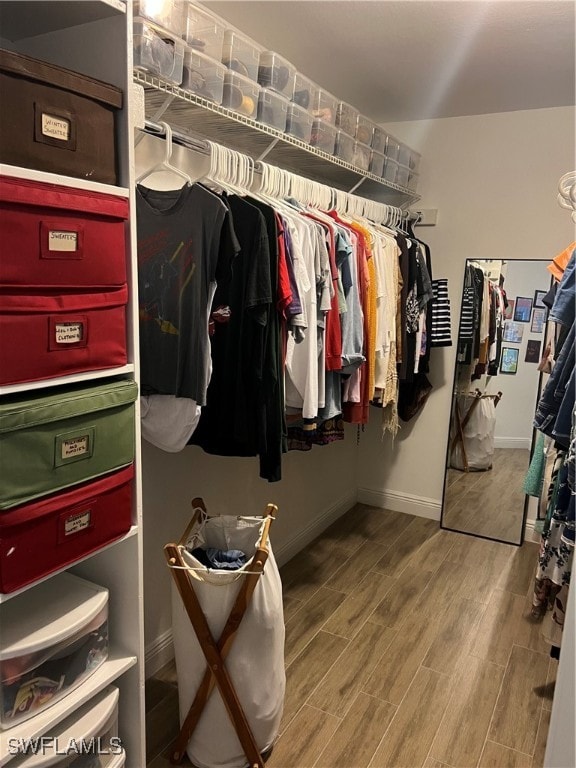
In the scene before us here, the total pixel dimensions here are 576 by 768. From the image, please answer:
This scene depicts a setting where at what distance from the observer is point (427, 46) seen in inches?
89.7

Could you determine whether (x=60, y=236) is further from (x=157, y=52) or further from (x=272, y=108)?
(x=272, y=108)

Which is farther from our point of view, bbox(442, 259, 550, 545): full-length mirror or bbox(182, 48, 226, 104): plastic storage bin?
bbox(442, 259, 550, 545): full-length mirror

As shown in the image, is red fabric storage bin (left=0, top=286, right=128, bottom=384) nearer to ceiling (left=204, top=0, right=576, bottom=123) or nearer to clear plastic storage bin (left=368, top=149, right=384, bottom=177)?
ceiling (left=204, top=0, right=576, bottom=123)

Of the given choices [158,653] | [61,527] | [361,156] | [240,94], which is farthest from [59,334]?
[361,156]

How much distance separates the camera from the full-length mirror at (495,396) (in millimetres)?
3307

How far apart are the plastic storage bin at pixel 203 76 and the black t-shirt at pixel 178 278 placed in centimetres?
32

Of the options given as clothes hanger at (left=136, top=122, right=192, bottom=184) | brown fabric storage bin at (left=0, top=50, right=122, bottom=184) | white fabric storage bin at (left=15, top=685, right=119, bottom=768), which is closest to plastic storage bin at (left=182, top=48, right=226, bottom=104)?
clothes hanger at (left=136, top=122, right=192, bottom=184)

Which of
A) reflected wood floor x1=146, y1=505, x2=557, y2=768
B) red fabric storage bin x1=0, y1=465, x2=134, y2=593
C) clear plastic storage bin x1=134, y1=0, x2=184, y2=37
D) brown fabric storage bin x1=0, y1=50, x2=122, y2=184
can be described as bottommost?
reflected wood floor x1=146, y1=505, x2=557, y2=768

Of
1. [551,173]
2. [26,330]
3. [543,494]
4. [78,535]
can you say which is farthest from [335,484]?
[26,330]

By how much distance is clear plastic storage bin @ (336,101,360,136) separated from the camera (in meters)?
2.50

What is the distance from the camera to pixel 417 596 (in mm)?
2809

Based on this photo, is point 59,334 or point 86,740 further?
point 86,740

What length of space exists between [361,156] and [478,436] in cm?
183

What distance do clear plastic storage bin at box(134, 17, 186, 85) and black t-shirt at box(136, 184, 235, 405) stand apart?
0.32 m
